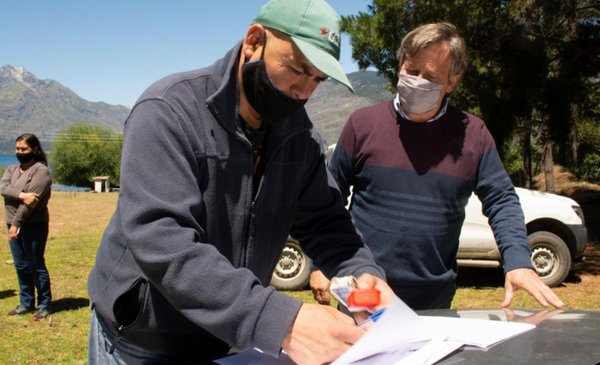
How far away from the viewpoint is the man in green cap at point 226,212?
1.19m

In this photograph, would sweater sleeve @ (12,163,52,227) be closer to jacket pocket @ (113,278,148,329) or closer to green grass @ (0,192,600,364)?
green grass @ (0,192,600,364)

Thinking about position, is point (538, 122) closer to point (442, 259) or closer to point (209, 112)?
point (442, 259)

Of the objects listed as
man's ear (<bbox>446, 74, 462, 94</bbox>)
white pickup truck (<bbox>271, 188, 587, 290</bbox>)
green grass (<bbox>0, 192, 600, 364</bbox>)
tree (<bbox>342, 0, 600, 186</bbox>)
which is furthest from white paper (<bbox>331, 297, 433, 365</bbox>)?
tree (<bbox>342, 0, 600, 186</bbox>)

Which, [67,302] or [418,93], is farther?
[67,302]

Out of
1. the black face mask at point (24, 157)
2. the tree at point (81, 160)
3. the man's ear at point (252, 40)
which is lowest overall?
the tree at point (81, 160)

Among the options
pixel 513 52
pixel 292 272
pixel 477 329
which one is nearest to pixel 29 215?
pixel 292 272

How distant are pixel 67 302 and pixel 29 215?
1642 mm

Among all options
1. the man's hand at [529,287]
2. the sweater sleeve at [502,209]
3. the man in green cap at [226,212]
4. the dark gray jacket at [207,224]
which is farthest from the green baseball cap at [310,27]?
the sweater sleeve at [502,209]

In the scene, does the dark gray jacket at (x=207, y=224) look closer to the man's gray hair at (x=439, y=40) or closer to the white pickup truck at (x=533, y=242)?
the man's gray hair at (x=439, y=40)

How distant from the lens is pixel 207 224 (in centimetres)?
143

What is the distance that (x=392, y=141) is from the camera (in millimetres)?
2787

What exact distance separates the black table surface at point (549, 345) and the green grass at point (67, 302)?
513cm

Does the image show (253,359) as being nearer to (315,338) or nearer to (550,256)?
(315,338)

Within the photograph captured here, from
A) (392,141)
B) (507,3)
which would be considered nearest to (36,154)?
(392,141)
